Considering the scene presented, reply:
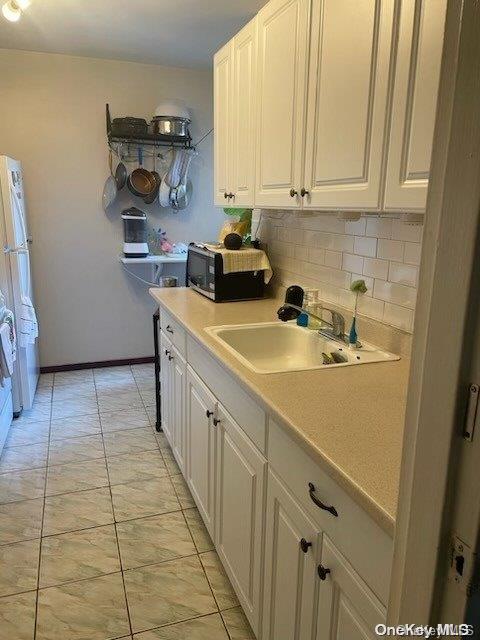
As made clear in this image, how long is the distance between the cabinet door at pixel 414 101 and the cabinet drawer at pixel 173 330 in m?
1.23

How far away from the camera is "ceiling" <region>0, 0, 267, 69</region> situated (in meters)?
2.62

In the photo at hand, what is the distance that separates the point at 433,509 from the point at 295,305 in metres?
1.55

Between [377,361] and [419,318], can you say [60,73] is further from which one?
[419,318]

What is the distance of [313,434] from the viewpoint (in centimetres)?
104

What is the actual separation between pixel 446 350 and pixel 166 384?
2.25m

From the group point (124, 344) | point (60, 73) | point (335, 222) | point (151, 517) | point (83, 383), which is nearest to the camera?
point (335, 222)

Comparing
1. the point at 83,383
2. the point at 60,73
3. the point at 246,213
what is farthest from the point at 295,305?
the point at 60,73

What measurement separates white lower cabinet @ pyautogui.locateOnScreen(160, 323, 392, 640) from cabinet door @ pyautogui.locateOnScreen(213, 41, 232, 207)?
0.89m

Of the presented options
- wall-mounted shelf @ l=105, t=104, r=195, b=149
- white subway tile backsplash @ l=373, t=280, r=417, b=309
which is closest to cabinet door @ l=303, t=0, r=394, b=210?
white subway tile backsplash @ l=373, t=280, r=417, b=309

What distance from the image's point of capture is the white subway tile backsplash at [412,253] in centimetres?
156

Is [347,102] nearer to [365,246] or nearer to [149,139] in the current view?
[365,246]

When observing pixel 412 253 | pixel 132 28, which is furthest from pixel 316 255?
pixel 132 28

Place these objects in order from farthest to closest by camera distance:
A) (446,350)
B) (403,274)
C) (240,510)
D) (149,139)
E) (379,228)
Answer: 1. (149,139)
2. (379,228)
3. (403,274)
4. (240,510)
5. (446,350)

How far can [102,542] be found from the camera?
2018mm
